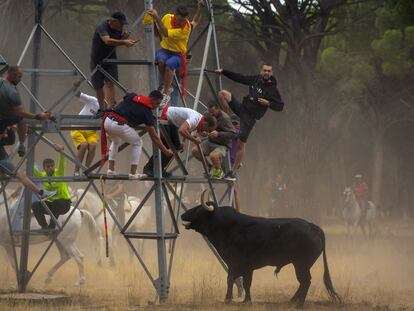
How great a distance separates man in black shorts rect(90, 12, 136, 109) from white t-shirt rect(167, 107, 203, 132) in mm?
1171

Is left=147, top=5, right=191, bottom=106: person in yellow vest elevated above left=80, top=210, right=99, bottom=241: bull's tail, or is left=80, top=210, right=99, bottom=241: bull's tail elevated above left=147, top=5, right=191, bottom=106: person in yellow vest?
left=147, top=5, right=191, bottom=106: person in yellow vest

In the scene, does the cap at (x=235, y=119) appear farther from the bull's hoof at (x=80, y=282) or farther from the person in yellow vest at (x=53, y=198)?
the bull's hoof at (x=80, y=282)

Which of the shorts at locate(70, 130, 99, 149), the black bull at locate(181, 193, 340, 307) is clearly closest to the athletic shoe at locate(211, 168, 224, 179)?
the black bull at locate(181, 193, 340, 307)

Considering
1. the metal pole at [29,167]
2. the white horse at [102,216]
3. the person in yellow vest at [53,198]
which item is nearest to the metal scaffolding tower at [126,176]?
the metal pole at [29,167]

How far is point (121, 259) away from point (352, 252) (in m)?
6.83

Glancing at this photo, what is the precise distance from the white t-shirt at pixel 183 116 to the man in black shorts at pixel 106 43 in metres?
1.17

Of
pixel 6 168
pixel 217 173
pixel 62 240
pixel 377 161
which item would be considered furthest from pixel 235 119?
pixel 377 161

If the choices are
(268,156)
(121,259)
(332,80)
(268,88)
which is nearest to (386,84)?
(332,80)

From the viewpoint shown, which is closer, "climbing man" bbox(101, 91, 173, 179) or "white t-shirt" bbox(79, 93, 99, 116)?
"climbing man" bbox(101, 91, 173, 179)

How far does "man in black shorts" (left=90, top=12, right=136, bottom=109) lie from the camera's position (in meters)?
19.2

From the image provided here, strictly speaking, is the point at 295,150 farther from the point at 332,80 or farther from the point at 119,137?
the point at 119,137

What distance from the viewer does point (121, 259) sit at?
29625mm

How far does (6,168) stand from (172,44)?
10.6ft

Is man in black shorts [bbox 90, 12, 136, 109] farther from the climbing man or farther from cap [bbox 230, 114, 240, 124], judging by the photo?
cap [bbox 230, 114, 240, 124]
